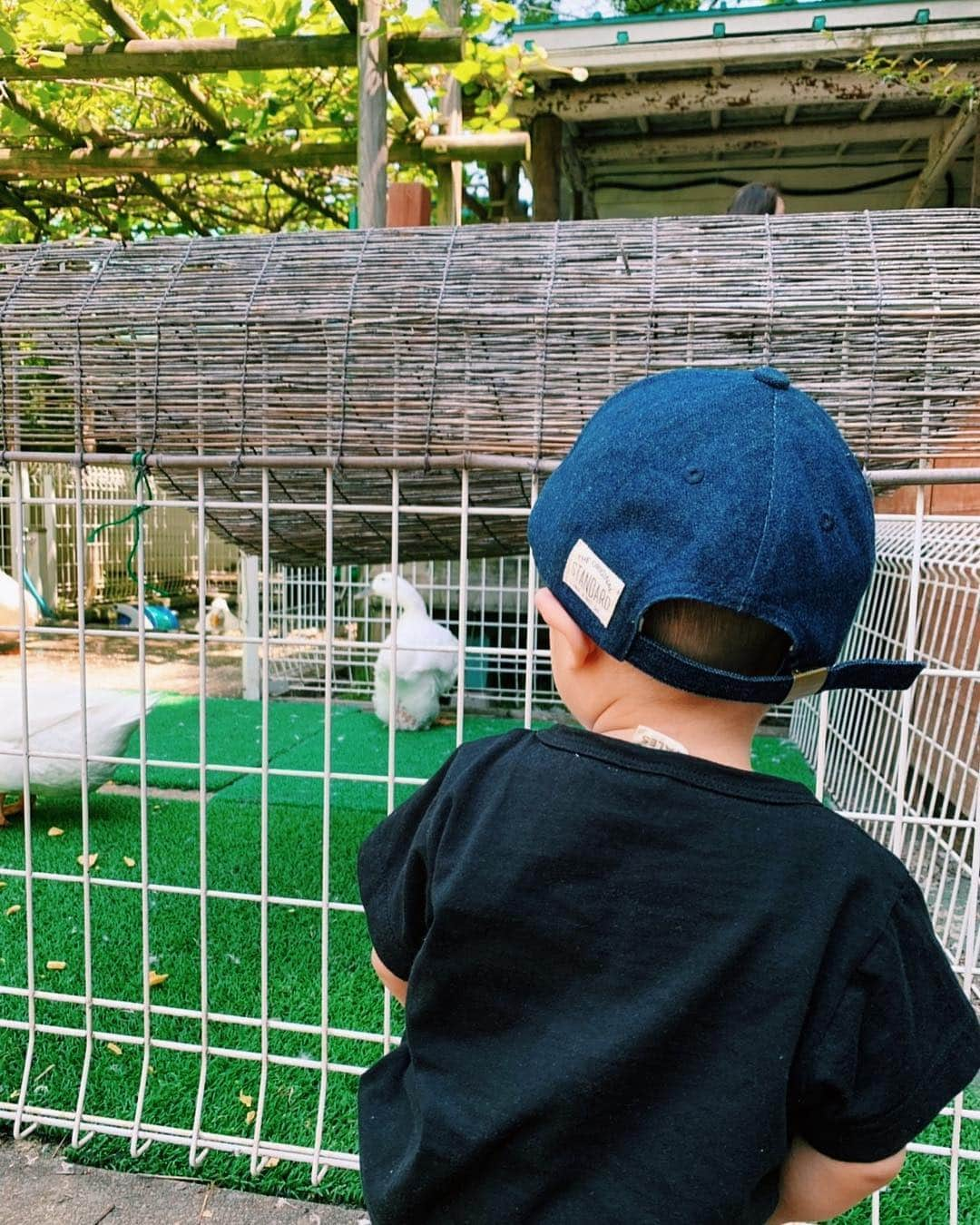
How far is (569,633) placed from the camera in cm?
79

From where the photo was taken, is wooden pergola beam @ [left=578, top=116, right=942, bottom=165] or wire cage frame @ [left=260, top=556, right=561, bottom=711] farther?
wire cage frame @ [left=260, top=556, right=561, bottom=711]

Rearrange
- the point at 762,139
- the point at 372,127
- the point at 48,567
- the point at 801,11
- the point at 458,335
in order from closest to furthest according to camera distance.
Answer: the point at 458,335 → the point at 372,127 → the point at 801,11 → the point at 762,139 → the point at 48,567

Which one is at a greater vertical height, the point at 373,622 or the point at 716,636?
the point at 716,636

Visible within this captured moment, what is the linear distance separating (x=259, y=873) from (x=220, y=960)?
663 millimetres

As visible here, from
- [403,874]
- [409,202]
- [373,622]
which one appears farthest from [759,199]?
[373,622]

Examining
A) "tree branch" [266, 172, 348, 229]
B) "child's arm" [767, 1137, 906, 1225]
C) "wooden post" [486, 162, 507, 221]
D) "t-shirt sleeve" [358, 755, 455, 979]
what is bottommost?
"child's arm" [767, 1137, 906, 1225]

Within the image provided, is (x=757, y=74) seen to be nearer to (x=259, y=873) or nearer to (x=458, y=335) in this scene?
(x=458, y=335)

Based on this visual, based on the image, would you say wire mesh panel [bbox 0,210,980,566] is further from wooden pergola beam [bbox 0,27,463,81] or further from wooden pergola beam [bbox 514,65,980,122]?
wooden pergola beam [bbox 514,65,980,122]

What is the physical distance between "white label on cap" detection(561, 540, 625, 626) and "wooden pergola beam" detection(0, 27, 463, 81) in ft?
12.0

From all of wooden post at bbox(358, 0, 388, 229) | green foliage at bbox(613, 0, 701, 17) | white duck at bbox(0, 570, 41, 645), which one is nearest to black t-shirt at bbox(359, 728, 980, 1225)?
wooden post at bbox(358, 0, 388, 229)

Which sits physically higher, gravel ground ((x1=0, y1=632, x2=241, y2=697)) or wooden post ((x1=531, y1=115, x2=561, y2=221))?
wooden post ((x1=531, y1=115, x2=561, y2=221))

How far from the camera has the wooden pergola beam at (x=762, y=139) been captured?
497cm

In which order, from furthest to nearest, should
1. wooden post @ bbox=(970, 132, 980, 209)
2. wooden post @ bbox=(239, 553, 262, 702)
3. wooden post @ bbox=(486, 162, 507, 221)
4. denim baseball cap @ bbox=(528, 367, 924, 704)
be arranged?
wooden post @ bbox=(486, 162, 507, 221) → wooden post @ bbox=(239, 553, 262, 702) → wooden post @ bbox=(970, 132, 980, 209) → denim baseball cap @ bbox=(528, 367, 924, 704)

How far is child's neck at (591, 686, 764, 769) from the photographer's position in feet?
2.52
